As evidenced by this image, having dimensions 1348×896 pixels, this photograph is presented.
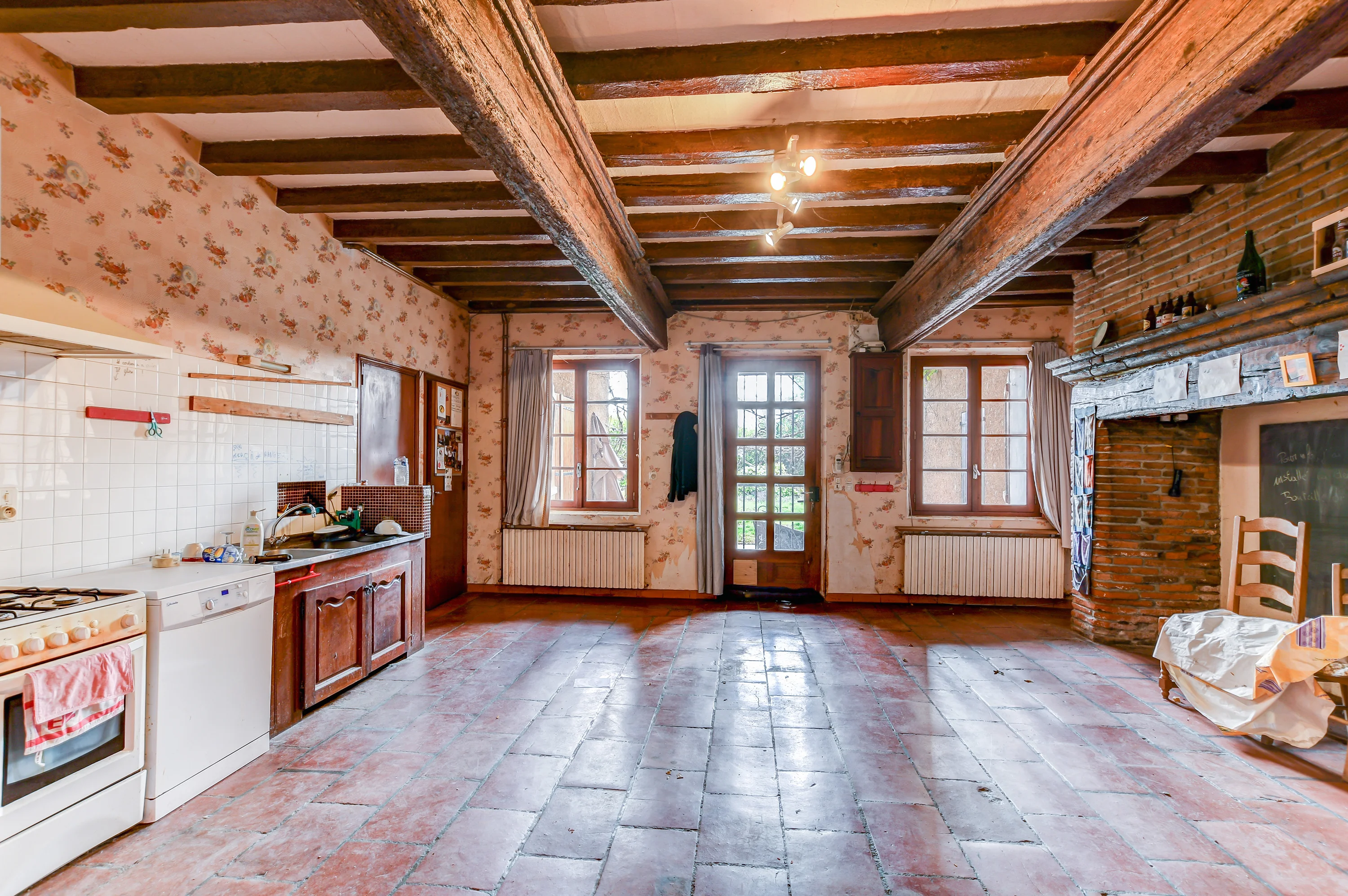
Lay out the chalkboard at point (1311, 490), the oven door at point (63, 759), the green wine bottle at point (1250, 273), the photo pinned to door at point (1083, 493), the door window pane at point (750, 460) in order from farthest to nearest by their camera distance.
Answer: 1. the door window pane at point (750, 460)
2. the photo pinned to door at point (1083, 493)
3. the chalkboard at point (1311, 490)
4. the green wine bottle at point (1250, 273)
5. the oven door at point (63, 759)

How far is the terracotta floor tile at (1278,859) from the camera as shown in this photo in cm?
190

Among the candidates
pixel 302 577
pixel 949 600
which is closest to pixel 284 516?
pixel 302 577

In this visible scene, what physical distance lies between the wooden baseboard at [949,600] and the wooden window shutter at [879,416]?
47.4 inches

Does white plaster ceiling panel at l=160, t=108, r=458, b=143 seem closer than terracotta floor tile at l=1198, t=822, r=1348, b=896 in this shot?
No

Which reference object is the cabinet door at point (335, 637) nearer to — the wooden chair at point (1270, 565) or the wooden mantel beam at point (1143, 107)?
the wooden mantel beam at point (1143, 107)

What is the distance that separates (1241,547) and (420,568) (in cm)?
510

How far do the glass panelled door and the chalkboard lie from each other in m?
3.12

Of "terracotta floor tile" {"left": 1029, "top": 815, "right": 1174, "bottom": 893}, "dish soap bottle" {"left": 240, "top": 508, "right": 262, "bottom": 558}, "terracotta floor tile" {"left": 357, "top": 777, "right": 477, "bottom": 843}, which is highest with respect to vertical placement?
"dish soap bottle" {"left": 240, "top": 508, "right": 262, "bottom": 558}

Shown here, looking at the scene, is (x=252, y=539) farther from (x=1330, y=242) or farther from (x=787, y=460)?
(x=1330, y=242)

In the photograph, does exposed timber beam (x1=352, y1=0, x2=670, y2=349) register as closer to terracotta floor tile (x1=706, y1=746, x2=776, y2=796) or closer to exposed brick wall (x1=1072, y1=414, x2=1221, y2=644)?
terracotta floor tile (x1=706, y1=746, x2=776, y2=796)

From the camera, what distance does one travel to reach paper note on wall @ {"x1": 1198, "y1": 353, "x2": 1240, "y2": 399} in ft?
10.2

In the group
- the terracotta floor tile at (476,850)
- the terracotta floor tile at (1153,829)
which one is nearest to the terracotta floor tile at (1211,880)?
the terracotta floor tile at (1153,829)

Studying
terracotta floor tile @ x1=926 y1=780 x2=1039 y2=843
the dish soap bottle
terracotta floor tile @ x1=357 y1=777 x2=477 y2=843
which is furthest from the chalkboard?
the dish soap bottle

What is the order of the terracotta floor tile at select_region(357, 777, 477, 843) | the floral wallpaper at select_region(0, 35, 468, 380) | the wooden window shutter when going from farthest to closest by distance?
1. the wooden window shutter
2. the floral wallpaper at select_region(0, 35, 468, 380)
3. the terracotta floor tile at select_region(357, 777, 477, 843)
